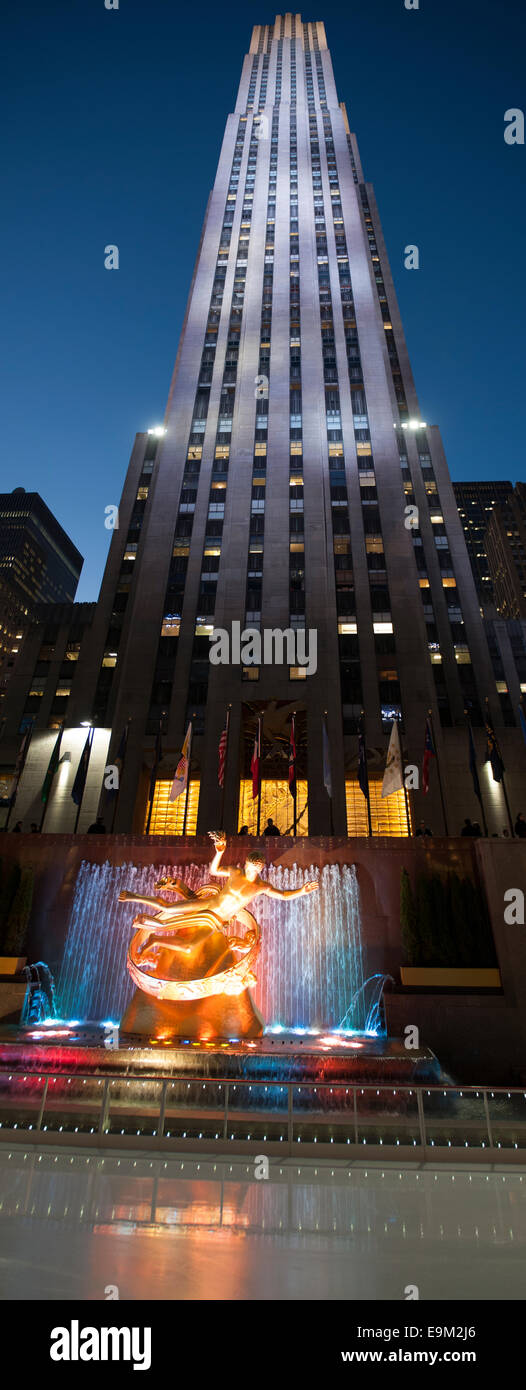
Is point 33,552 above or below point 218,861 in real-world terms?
above

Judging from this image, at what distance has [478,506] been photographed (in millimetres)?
161625

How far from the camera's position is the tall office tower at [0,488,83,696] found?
545ft

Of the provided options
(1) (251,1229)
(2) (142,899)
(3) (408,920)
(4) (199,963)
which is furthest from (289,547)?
(1) (251,1229)

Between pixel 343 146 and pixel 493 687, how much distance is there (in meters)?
72.0

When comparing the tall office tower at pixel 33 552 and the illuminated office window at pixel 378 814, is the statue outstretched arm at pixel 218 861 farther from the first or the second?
the tall office tower at pixel 33 552

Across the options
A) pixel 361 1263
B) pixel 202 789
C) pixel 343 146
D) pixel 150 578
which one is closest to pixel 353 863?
pixel 361 1263

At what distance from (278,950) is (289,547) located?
34.6m

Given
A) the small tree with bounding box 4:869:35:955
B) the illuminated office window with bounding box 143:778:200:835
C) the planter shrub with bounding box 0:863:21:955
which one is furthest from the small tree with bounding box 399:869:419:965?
the illuminated office window with bounding box 143:778:200:835

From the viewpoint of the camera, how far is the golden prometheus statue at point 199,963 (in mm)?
13133

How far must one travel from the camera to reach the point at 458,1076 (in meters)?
15.4

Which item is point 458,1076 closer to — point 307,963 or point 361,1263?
point 307,963

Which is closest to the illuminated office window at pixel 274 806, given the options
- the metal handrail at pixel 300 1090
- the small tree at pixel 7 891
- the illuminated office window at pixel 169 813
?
the illuminated office window at pixel 169 813

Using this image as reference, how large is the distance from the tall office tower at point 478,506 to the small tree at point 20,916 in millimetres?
138895

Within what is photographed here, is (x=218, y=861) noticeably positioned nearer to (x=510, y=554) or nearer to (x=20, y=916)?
(x=20, y=916)
